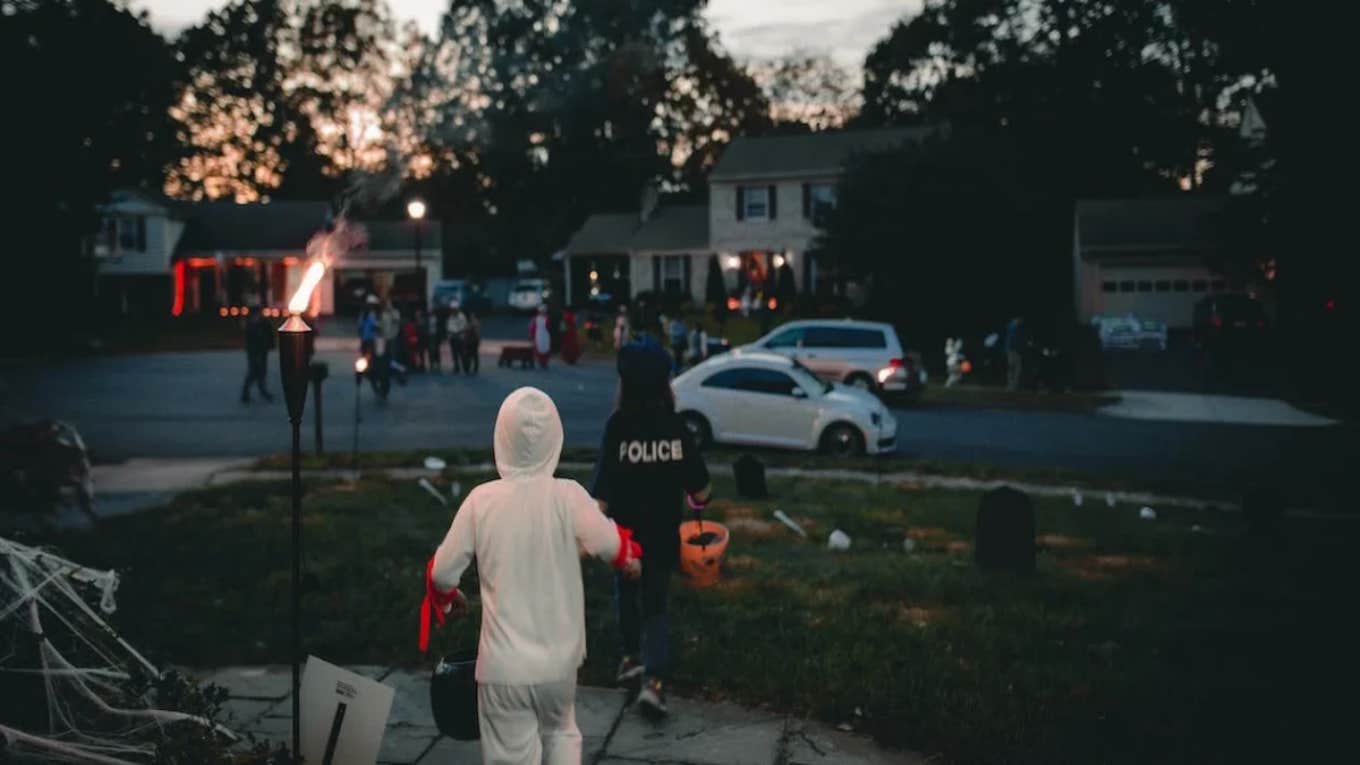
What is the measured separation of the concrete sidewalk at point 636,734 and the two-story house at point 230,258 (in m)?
47.0

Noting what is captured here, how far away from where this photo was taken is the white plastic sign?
459 cm

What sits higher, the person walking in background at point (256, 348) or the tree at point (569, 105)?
the tree at point (569, 105)

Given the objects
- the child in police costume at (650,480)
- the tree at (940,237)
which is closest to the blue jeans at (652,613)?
the child in police costume at (650,480)

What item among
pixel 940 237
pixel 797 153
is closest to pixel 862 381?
pixel 940 237

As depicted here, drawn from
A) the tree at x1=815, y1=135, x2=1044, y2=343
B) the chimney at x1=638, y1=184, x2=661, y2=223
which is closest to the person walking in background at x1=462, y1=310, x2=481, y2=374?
the tree at x1=815, y1=135, x2=1044, y2=343

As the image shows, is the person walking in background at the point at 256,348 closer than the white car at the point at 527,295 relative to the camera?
Yes

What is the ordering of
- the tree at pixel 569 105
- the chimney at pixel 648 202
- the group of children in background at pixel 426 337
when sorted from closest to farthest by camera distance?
the group of children in background at pixel 426 337, the chimney at pixel 648 202, the tree at pixel 569 105

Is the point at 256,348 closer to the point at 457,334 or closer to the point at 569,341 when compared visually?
the point at 457,334

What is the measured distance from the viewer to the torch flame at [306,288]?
4141 mm

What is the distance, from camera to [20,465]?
1091cm

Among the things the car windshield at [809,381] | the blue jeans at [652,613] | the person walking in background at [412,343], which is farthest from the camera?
the person walking in background at [412,343]

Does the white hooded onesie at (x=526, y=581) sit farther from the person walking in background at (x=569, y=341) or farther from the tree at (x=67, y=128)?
the person walking in background at (x=569, y=341)

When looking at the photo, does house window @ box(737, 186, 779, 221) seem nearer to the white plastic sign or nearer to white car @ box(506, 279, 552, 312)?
white car @ box(506, 279, 552, 312)

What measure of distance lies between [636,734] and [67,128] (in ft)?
109
